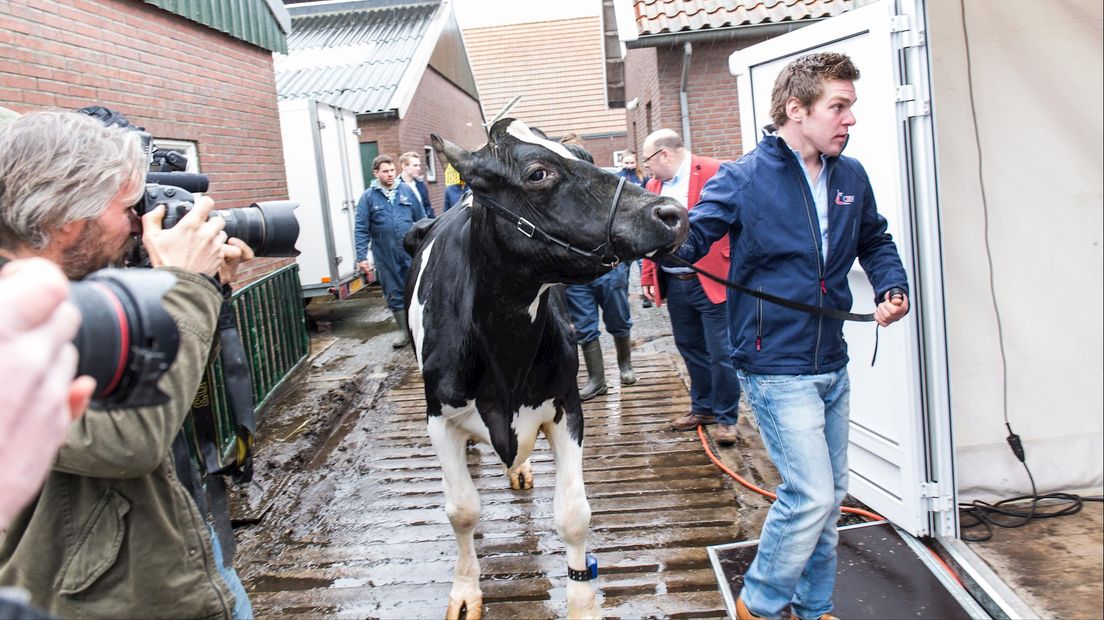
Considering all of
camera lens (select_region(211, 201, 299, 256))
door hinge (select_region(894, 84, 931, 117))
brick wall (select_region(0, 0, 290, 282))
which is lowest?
camera lens (select_region(211, 201, 299, 256))

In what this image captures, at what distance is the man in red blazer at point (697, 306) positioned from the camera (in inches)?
Answer: 185

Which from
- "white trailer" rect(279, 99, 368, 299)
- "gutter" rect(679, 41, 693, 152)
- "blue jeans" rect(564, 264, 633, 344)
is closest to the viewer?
"blue jeans" rect(564, 264, 633, 344)

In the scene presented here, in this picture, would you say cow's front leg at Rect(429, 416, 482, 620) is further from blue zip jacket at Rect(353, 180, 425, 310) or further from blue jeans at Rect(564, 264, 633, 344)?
blue zip jacket at Rect(353, 180, 425, 310)

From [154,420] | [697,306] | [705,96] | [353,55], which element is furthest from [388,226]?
[353,55]

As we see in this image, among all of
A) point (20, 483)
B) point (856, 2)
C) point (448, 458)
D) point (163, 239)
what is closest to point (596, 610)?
point (448, 458)

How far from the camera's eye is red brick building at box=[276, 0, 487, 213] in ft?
48.0

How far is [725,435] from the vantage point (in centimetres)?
489

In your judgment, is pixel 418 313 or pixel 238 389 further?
pixel 418 313

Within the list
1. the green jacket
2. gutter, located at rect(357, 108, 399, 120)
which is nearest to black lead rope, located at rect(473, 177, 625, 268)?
the green jacket

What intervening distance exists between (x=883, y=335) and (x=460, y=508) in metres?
2.09

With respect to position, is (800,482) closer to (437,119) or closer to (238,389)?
(238,389)

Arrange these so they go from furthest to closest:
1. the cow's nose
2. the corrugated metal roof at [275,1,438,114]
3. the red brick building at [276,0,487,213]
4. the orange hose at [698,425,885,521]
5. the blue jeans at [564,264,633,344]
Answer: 1. the corrugated metal roof at [275,1,438,114]
2. the red brick building at [276,0,487,213]
3. the blue jeans at [564,264,633,344]
4. the orange hose at [698,425,885,521]
5. the cow's nose

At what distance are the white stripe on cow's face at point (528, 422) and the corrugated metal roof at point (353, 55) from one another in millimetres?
12271

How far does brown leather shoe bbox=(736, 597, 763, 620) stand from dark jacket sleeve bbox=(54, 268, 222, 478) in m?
2.23
